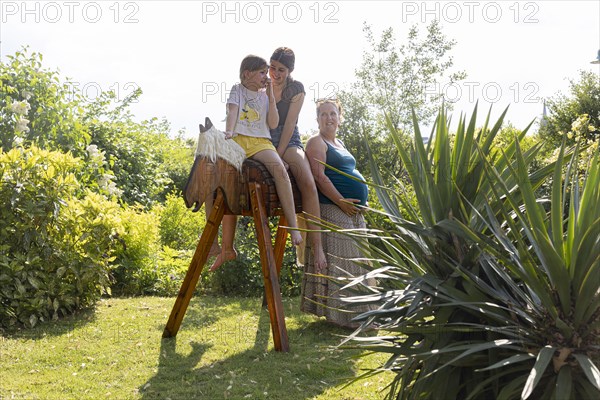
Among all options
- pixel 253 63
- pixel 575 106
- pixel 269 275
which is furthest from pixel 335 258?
pixel 575 106

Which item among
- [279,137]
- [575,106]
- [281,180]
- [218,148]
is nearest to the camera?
[218,148]

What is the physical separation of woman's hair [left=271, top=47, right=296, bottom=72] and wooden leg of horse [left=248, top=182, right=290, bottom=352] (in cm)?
106

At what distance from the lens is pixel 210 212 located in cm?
520

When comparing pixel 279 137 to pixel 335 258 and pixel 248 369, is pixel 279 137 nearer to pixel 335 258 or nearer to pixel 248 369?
pixel 335 258

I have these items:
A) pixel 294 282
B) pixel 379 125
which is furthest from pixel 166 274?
pixel 379 125

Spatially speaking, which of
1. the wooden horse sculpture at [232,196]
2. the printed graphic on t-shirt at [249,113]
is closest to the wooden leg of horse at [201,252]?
the wooden horse sculpture at [232,196]

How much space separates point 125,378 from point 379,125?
13.9 m

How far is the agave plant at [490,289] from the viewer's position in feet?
8.09

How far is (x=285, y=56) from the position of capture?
5387 millimetres

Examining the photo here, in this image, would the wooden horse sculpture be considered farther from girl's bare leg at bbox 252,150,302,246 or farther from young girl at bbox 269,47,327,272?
young girl at bbox 269,47,327,272

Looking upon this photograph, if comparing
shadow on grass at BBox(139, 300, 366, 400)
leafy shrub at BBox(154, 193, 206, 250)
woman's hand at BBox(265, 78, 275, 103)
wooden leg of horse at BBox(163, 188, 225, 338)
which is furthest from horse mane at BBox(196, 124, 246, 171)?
leafy shrub at BBox(154, 193, 206, 250)

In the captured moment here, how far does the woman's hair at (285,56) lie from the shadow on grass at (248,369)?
216 cm

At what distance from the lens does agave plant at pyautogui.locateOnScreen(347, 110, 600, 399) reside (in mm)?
2467

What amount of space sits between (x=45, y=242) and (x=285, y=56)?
264 centimetres
